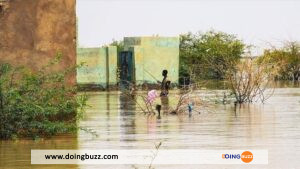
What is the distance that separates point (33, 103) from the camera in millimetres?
14766

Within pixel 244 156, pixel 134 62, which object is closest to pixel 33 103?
pixel 244 156

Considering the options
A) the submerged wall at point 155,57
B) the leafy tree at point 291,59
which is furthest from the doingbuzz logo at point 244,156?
the leafy tree at point 291,59

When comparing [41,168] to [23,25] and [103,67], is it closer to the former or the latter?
[23,25]

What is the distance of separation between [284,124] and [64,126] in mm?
5148

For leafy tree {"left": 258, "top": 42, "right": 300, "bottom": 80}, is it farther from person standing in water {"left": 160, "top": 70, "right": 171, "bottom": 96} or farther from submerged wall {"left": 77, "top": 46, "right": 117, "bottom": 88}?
person standing in water {"left": 160, "top": 70, "right": 171, "bottom": 96}

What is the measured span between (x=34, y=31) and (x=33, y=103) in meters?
2.77

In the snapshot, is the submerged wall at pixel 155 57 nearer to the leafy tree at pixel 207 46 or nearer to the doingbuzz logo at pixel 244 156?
the leafy tree at pixel 207 46

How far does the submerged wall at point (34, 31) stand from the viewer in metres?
17.1

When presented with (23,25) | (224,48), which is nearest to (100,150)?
(23,25)

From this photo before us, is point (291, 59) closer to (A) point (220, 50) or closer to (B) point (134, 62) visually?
(A) point (220, 50)

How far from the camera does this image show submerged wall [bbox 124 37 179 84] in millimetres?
40438

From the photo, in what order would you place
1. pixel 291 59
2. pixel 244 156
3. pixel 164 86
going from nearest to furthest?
pixel 244 156 < pixel 164 86 < pixel 291 59

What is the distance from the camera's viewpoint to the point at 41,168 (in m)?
11.8

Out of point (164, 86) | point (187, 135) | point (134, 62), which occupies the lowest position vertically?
point (187, 135)
